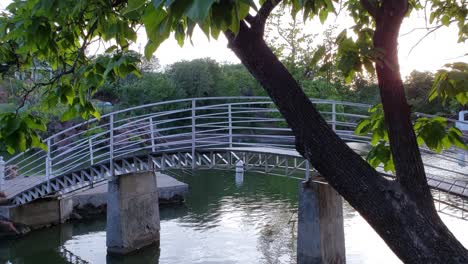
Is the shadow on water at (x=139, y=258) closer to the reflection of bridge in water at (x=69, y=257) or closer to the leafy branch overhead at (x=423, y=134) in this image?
the reflection of bridge in water at (x=69, y=257)

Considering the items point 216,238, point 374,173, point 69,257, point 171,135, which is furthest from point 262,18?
point 69,257

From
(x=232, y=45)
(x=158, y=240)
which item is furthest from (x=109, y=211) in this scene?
(x=232, y=45)

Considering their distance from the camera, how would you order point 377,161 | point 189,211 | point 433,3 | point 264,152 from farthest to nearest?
point 189,211, point 264,152, point 433,3, point 377,161

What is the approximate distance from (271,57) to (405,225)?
1125mm

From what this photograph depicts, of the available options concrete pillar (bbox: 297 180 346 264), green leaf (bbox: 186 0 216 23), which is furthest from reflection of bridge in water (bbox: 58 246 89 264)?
green leaf (bbox: 186 0 216 23)

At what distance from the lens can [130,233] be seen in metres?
13.1

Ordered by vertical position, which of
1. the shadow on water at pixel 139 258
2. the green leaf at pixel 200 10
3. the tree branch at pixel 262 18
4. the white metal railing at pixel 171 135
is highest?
the tree branch at pixel 262 18

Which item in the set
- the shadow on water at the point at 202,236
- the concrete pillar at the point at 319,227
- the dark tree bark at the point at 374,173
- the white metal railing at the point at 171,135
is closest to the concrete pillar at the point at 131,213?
the shadow on water at the point at 202,236

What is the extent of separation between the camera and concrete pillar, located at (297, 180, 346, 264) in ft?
35.1

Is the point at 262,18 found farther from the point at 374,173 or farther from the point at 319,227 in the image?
the point at 319,227

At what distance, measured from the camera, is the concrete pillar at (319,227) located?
10.7m

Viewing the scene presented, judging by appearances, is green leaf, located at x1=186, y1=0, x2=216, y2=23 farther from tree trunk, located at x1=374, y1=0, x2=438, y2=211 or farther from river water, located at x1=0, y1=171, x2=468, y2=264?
river water, located at x1=0, y1=171, x2=468, y2=264

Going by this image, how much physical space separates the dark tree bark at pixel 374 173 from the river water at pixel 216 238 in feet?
31.3

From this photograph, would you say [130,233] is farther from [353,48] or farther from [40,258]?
[353,48]
